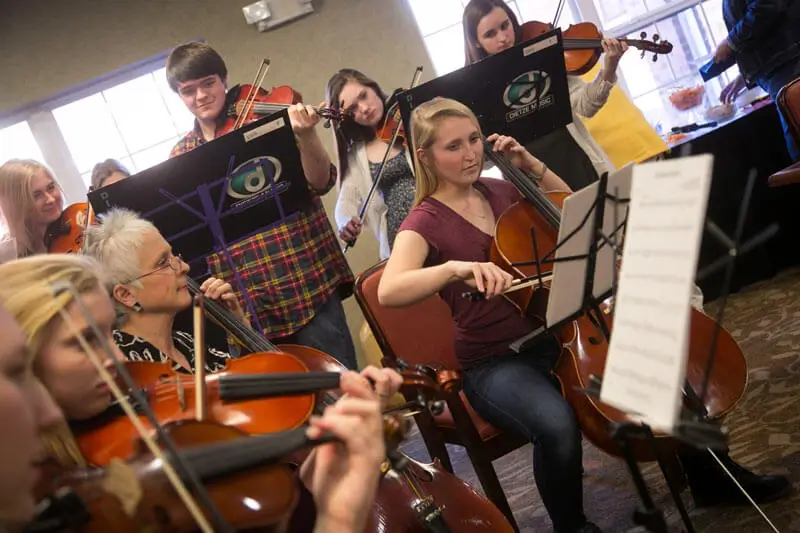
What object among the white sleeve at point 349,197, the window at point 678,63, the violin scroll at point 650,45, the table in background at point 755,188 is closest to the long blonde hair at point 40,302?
the white sleeve at point 349,197

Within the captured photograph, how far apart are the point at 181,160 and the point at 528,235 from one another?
89cm

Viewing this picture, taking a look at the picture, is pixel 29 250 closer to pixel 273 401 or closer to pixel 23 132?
pixel 273 401

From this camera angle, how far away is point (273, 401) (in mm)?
1448

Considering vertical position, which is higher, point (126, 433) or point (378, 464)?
point (126, 433)

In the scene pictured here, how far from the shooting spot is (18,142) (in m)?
4.16

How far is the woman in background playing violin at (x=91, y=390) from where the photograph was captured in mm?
941

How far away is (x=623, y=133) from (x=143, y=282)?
2.19 meters

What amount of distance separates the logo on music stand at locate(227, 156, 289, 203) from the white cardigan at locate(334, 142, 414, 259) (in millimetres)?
598

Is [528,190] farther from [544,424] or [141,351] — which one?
[141,351]

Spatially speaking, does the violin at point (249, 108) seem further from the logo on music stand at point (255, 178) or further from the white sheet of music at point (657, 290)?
the white sheet of music at point (657, 290)

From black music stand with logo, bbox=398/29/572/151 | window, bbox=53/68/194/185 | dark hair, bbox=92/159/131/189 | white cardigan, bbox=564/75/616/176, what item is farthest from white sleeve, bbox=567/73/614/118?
window, bbox=53/68/194/185

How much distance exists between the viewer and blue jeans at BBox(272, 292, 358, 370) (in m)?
2.38

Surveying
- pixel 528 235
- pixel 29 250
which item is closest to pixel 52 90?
pixel 29 250

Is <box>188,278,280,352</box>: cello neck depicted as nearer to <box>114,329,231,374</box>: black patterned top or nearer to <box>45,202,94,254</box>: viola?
<box>114,329,231,374</box>: black patterned top
